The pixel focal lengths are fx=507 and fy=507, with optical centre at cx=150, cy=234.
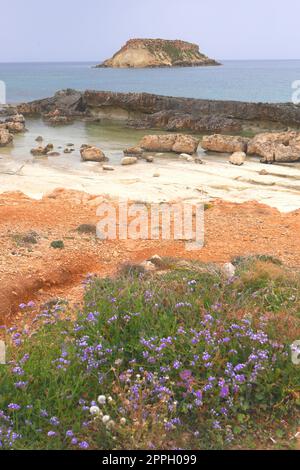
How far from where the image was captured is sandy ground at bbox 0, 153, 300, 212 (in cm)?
1368

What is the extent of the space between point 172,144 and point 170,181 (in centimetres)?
696

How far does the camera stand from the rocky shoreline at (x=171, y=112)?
1178 inches

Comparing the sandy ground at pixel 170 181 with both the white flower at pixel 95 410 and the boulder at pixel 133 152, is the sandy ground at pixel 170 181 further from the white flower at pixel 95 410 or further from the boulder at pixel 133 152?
the white flower at pixel 95 410

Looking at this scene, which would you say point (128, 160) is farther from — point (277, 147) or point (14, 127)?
point (14, 127)

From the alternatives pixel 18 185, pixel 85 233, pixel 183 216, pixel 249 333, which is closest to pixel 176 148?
pixel 18 185

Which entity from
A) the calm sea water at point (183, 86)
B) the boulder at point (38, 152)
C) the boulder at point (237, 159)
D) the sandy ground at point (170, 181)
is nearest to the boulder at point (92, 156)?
the sandy ground at point (170, 181)

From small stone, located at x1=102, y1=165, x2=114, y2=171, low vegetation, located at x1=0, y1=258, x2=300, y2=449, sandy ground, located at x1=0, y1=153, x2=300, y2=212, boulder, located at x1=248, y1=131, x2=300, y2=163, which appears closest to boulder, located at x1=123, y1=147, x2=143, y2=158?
sandy ground, located at x1=0, y1=153, x2=300, y2=212

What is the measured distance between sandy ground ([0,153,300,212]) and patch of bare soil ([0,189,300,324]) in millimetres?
1854

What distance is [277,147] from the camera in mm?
20391

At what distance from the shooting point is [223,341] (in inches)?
157

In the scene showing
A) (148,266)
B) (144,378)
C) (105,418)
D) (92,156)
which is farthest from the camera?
Answer: (92,156)

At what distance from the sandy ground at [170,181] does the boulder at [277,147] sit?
0.75 meters

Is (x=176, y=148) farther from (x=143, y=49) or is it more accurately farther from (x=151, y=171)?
(x=143, y=49)

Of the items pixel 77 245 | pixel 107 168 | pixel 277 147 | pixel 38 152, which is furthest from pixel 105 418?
pixel 38 152
